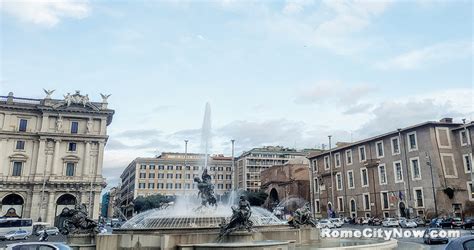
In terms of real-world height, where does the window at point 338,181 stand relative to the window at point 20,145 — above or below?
below

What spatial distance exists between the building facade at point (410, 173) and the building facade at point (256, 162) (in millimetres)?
50870

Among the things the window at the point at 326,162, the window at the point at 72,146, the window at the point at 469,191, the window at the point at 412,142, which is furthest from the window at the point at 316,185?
the window at the point at 72,146

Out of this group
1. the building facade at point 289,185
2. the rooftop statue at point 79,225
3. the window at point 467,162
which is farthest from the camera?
the building facade at point 289,185

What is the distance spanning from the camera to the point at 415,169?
45469mm

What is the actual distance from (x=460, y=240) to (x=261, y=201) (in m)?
73.3

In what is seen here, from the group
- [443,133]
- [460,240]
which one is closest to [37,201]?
[443,133]

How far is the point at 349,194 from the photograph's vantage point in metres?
57.0

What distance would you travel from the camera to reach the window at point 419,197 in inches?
1726

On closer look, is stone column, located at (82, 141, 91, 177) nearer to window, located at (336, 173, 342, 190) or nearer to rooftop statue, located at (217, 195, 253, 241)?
window, located at (336, 173, 342, 190)

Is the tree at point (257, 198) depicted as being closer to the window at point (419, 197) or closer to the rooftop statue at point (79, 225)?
the window at point (419, 197)

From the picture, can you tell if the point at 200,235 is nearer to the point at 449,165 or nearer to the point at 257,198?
the point at 449,165

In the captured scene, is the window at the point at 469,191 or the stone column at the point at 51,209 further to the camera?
the stone column at the point at 51,209

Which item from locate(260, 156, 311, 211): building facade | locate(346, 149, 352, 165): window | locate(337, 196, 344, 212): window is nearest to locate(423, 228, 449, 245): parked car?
locate(346, 149, 352, 165): window

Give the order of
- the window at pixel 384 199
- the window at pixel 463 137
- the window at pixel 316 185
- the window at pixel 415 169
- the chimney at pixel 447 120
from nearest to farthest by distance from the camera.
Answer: the window at pixel 463 137 < the window at pixel 415 169 < the chimney at pixel 447 120 < the window at pixel 384 199 < the window at pixel 316 185
